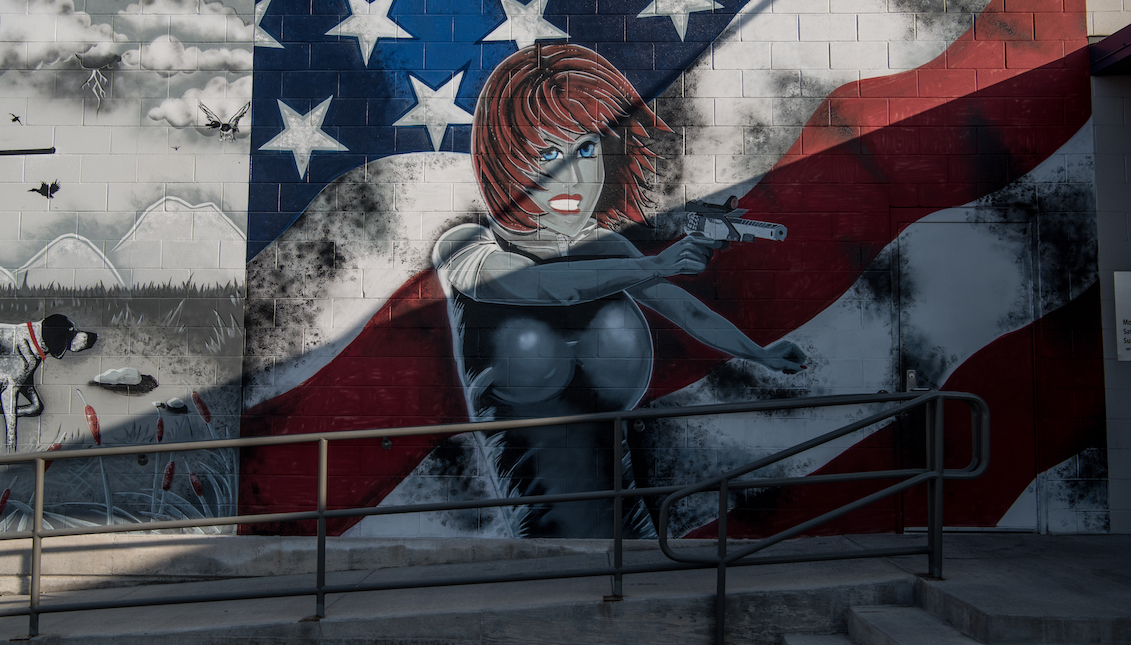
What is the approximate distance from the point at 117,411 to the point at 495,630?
3.23 meters

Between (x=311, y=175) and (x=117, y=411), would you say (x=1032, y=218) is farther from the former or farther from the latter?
(x=117, y=411)

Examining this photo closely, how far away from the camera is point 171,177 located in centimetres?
479

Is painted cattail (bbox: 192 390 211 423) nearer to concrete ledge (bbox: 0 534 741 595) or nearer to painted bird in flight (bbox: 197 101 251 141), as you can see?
concrete ledge (bbox: 0 534 741 595)

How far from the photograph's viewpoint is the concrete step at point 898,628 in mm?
3016

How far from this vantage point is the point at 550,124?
476 cm

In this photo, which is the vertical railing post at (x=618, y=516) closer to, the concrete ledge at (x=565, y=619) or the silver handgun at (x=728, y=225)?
the concrete ledge at (x=565, y=619)

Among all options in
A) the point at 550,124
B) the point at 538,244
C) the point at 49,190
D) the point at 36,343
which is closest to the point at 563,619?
the point at 538,244

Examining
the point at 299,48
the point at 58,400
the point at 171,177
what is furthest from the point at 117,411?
the point at 299,48

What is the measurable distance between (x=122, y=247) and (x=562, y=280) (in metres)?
3.21

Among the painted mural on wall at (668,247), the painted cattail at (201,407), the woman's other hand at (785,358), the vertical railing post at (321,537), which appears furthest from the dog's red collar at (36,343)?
the woman's other hand at (785,358)

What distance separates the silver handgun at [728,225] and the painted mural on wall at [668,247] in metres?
0.04

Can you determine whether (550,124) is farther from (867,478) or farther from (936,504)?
(936,504)

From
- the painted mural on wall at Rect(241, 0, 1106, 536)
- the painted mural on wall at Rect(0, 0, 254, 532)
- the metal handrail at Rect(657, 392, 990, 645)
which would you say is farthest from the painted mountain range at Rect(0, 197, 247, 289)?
the metal handrail at Rect(657, 392, 990, 645)

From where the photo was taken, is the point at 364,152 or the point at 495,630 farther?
the point at 364,152
